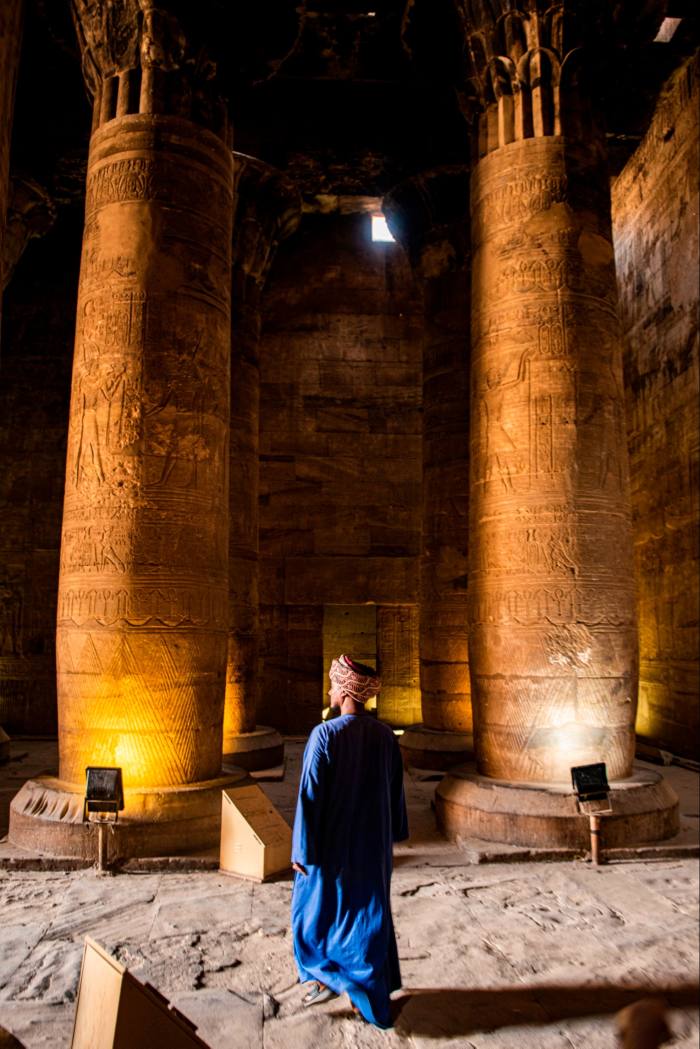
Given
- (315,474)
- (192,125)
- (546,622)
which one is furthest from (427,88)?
(546,622)

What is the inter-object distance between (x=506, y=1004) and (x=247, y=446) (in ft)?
25.3

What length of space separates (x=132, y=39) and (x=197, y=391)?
9.89ft

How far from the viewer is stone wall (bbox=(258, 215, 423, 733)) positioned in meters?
12.8

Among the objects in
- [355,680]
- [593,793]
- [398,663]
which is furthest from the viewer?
[398,663]

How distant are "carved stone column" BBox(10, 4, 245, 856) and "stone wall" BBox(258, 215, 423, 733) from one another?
6.45m

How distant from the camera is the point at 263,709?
41.2ft

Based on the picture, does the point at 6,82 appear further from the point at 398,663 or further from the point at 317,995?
the point at 398,663

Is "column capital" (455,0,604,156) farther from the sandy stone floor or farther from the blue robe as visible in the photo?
the sandy stone floor

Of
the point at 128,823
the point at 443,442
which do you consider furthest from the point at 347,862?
the point at 443,442

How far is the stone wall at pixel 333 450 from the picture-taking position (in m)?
12.8

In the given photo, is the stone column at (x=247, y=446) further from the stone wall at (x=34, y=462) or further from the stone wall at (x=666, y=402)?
the stone wall at (x=666, y=402)

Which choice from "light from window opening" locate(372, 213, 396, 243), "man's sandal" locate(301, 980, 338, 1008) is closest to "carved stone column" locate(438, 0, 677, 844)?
"man's sandal" locate(301, 980, 338, 1008)

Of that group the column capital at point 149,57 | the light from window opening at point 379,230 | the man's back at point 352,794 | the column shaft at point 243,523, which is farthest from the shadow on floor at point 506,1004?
the light from window opening at point 379,230

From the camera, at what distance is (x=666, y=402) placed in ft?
33.6
